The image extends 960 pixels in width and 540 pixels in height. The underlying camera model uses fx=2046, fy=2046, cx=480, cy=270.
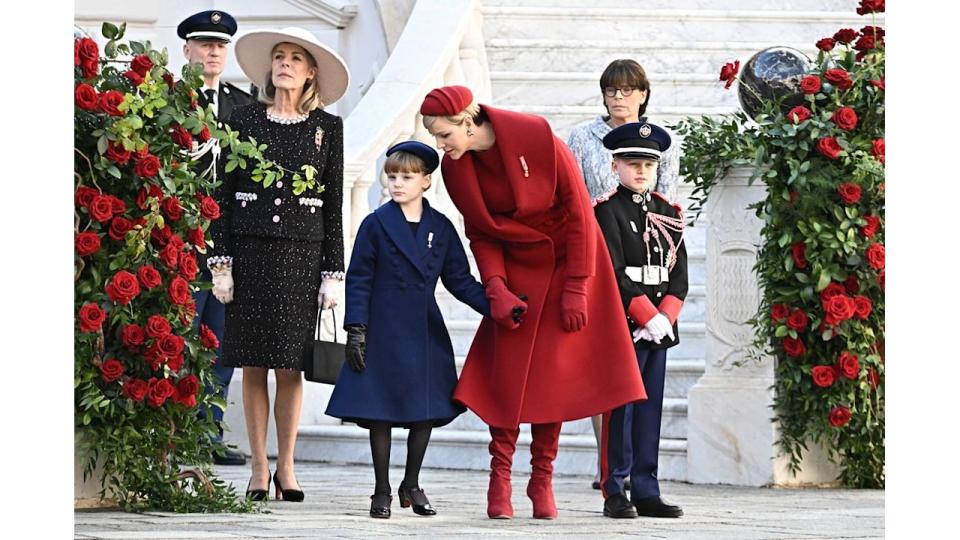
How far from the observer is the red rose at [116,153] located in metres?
6.62

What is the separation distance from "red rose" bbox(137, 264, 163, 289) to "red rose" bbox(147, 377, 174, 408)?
32 cm

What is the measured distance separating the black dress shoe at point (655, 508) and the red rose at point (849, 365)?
1.50 m

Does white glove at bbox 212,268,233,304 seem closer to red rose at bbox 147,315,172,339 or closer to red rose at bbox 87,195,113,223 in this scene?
red rose at bbox 147,315,172,339

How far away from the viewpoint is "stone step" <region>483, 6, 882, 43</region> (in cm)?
1295

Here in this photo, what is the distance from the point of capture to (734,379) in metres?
8.77

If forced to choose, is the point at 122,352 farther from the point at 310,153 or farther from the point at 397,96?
the point at 397,96

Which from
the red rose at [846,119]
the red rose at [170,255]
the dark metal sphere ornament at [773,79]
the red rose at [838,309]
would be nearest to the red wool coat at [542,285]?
the red rose at [170,255]

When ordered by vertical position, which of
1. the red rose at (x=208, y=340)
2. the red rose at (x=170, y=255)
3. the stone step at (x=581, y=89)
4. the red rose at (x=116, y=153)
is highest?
the stone step at (x=581, y=89)

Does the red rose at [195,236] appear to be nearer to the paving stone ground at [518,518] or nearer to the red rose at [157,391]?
the red rose at [157,391]

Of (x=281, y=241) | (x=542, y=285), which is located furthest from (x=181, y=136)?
(x=542, y=285)

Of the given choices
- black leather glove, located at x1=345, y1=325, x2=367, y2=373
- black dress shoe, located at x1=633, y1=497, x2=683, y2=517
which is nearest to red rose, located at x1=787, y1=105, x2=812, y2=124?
black dress shoe, located at x1=633, y1=497, x2=683, y2=517

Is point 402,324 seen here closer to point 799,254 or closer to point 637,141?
point 637,141

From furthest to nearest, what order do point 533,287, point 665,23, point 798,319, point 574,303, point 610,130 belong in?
1. point 665,23
2. point 798,319
3. point 610,130
4. point 533,287
5. point 574,303

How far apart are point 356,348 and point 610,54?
6.18 metres
